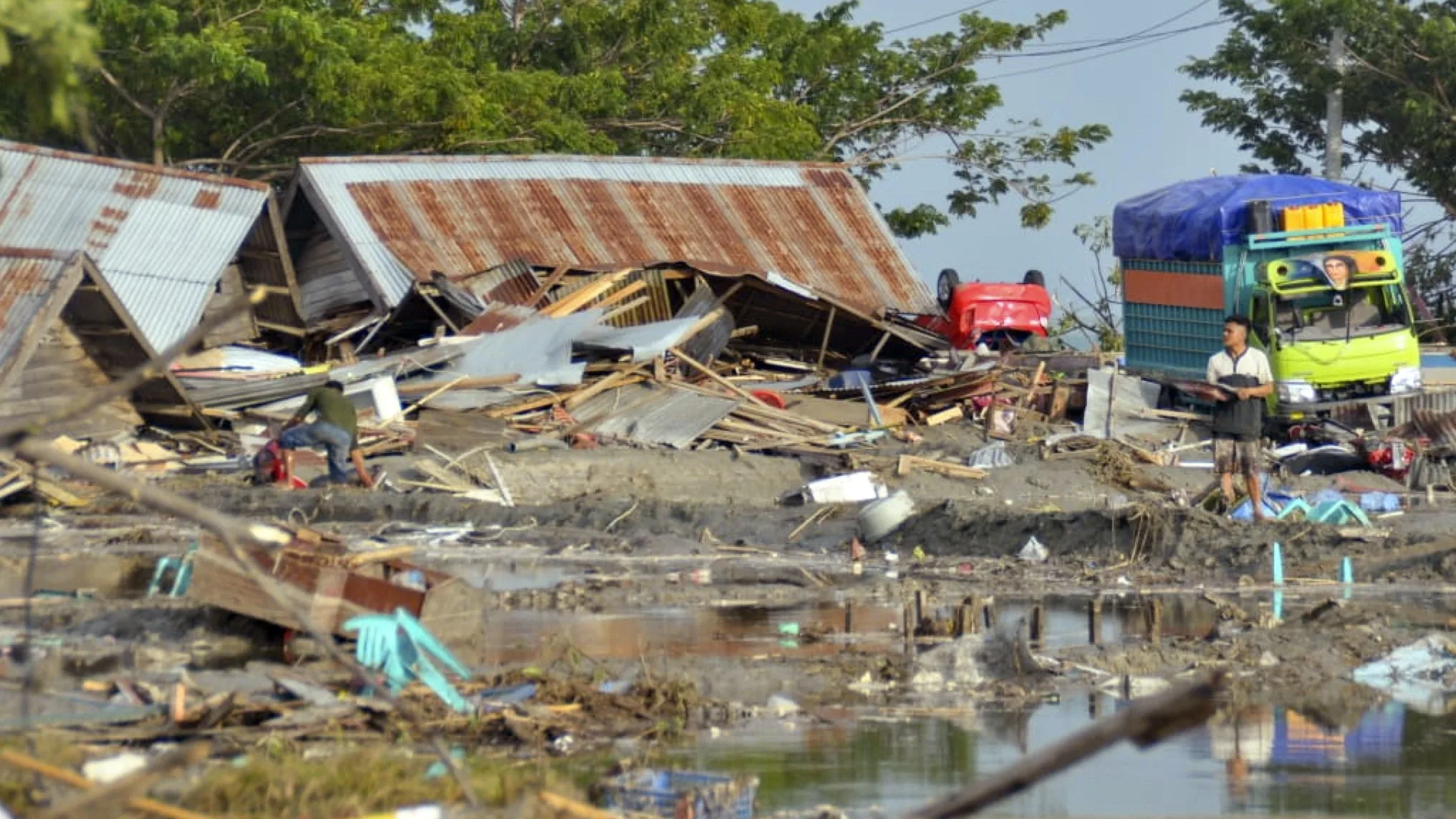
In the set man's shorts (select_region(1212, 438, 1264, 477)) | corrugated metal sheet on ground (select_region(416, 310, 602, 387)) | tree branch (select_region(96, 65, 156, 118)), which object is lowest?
man's shorts (select_region(1212, 438, 1264, 477))

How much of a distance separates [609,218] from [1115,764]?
19.6 metres

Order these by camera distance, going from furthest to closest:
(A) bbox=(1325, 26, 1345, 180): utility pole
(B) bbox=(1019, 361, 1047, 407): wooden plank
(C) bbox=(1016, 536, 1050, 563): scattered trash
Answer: (A) bbox=(1325, 26, 1345, 180): utility pole
(B) bbox=(1019, 361, 1047, 407): wooden plank
(C) bbox=(1016, 536, 1050, 563): scattered trash

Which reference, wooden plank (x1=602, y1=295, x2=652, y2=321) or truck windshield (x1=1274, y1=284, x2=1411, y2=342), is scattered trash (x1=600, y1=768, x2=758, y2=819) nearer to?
truck windshield (x1=1274, y1=284, x2=1411, y2=342)

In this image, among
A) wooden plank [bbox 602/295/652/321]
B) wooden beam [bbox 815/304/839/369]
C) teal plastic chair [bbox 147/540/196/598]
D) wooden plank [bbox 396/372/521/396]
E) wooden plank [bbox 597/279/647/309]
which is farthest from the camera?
wooden beam [bbox 815/304/839/369]

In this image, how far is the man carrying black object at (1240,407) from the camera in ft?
52.0

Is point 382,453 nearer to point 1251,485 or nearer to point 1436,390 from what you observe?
point 1251,485

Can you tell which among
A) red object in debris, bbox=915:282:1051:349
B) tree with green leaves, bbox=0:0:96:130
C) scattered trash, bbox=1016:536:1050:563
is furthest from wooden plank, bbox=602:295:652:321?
tree with green leaves, bbox=0:0:96:130

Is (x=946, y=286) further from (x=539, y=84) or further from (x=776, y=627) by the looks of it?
(x=776, y=627)

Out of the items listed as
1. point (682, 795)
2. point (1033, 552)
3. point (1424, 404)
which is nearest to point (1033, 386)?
point (1424, 404)

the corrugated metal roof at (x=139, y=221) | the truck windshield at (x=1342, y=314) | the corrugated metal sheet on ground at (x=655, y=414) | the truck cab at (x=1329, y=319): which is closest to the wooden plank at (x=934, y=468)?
the corrugated metal sheet on ground at (x=655, y=414)

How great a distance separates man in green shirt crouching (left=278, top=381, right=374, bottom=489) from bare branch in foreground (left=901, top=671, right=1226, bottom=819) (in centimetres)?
1407

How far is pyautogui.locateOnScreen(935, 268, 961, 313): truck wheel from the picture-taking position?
30.2 meters

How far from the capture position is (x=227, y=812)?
279 inches

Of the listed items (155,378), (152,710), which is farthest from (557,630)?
(155,378)
